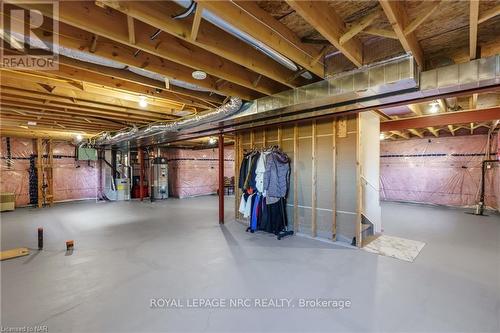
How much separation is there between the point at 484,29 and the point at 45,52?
421 cm

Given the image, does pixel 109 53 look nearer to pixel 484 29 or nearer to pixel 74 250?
pixel 74 250

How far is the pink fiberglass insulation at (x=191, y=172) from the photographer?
973cm

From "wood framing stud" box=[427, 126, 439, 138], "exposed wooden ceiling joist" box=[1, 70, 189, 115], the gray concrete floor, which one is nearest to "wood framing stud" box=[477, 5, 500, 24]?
the gray concrete floor

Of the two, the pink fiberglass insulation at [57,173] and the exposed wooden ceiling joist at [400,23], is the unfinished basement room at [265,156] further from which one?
the pink fiberglass insulation at [57,173]

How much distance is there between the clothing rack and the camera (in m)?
4.14

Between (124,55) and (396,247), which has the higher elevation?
(124,55)

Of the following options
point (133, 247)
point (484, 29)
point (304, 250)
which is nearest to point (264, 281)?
point (304, 250)

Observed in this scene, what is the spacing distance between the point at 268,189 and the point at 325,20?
9.09ft

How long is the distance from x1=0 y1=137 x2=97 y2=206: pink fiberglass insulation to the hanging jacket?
8161mm

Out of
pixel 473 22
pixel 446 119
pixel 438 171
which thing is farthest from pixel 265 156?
pixel 438 171

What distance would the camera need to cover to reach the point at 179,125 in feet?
15.4

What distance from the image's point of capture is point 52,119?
16.8 feet
